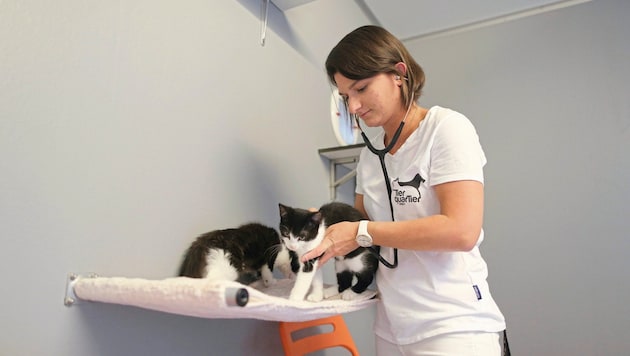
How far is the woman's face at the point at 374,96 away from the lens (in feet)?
3.20

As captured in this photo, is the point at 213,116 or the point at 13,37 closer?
the point at 13,37

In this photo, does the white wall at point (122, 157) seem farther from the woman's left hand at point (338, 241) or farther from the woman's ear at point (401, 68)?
the woman's ear at point (401, 68)

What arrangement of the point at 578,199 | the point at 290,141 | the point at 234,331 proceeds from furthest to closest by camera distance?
the point at 578,199 → the point at 290,141 → the point at 234,331

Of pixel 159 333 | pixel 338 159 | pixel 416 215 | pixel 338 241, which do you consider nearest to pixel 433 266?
pixel 416 215

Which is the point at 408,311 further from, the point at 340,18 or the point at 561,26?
the point at 561,26

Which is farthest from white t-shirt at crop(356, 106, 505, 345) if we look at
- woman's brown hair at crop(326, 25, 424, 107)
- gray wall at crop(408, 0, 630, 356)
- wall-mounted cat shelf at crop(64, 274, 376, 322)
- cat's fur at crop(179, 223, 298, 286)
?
gray wall at crop(408, 0, 630, 356)

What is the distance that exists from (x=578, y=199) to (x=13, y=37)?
2584mm

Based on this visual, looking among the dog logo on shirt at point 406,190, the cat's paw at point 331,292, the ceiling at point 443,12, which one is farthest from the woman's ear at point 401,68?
the ceiling at point 443,12

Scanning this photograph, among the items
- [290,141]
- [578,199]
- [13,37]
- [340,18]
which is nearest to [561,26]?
[578,199]

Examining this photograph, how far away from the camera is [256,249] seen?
3.58 feet

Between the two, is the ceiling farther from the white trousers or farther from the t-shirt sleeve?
the white trousers

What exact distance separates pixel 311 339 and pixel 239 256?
484 mm

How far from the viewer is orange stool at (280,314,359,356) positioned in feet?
3.99

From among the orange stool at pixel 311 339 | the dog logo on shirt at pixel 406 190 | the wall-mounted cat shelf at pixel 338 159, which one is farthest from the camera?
the wall-mounted cat shelf at pixel 338 159
